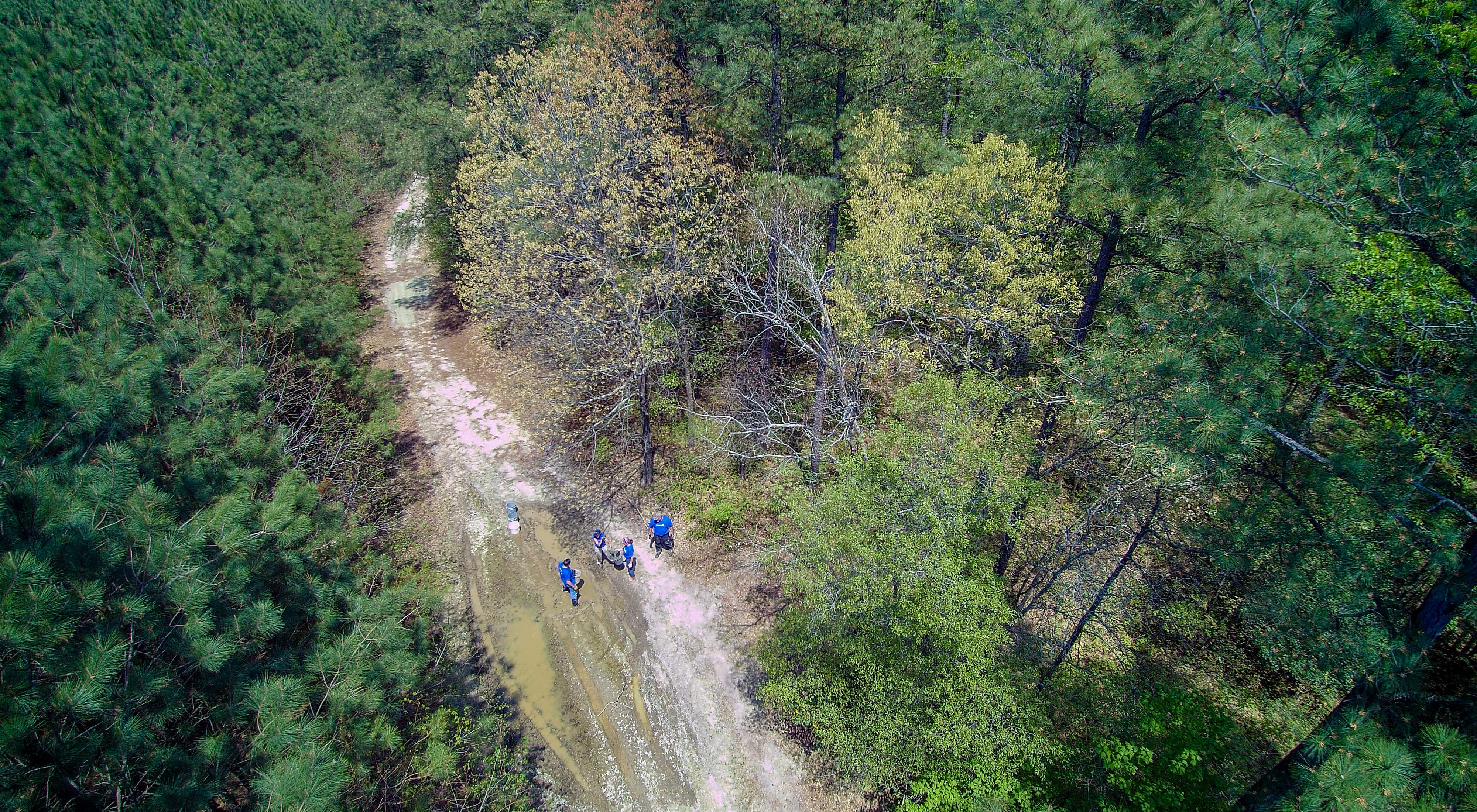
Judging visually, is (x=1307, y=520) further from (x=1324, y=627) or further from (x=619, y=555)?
(x=619, y=555)

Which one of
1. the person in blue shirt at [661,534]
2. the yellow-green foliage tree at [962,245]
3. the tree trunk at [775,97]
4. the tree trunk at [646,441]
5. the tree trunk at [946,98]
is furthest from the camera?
the tree trunk at [946,98]

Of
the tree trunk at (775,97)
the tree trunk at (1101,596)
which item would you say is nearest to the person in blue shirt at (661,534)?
the tree trunk at (1101,596)

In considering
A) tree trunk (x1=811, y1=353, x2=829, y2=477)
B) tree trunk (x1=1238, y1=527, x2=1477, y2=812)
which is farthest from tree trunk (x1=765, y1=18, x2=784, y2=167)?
tree trunk (x1=1238, y1=527, x2=1477, y2=812)

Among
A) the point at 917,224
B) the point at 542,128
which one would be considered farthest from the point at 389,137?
the point at 917,224

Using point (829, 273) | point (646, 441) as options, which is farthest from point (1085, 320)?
point (646, 441)

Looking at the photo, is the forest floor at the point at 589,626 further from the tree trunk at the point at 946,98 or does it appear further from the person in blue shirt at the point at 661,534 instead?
the tree trunk at the point at 946,98

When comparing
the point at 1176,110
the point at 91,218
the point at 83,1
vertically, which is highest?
the point at 83,1

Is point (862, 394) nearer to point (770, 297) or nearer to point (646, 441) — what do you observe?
point (770, 297)
